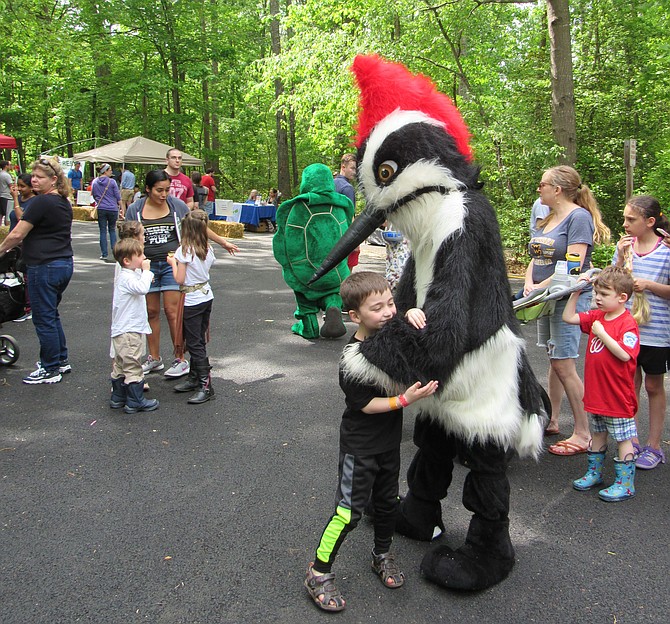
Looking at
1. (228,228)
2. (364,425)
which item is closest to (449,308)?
(364,425)

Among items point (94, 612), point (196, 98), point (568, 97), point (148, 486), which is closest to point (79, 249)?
point (568, 97)

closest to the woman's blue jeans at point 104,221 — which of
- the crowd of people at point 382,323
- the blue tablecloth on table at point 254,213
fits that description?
the crowd of people at point 382,323

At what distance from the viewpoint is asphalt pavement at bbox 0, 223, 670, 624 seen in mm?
2461

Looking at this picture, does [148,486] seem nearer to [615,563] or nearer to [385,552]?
[385,552]

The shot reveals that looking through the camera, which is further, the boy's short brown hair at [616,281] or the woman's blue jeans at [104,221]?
the woman's blue jeans at [104,221]

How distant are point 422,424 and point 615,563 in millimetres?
1077

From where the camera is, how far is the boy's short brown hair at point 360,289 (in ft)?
7.83

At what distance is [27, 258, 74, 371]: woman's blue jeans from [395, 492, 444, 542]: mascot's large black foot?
11.5ft

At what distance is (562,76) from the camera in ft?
28.9

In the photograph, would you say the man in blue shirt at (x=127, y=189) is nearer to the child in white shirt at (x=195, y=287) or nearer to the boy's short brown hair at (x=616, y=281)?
the child in white shirt at (x=195, y=287)

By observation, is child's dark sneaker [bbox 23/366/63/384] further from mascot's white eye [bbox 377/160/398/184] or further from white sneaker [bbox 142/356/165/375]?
mascot's white eye [bbox 377/160/398/184]


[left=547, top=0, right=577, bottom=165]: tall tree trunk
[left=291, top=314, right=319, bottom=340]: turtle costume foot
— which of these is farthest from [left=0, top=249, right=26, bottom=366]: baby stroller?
[left=547, top=0, right=577, bottom=165]: tall tree trunk

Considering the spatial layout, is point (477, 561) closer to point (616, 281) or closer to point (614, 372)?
point (614, 372)

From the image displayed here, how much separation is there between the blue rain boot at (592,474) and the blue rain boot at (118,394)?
3.20 m
